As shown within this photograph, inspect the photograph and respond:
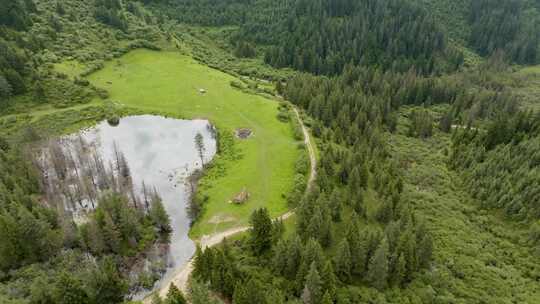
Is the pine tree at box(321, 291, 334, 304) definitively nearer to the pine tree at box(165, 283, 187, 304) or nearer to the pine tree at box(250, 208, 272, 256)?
the pine tree at box(250, 208, 272, 256)

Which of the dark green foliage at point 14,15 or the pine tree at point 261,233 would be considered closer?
the pine tree at point 261,233

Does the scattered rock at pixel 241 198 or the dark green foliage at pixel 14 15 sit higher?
the dark green foliage at pixel 14 15

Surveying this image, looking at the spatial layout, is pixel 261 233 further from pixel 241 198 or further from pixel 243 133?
pixel 243 133

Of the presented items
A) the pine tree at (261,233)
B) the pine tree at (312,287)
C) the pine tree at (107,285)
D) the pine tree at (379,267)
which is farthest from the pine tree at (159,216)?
the pine tree at (379,267)

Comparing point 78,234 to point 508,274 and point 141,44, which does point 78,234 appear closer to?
point 508,274

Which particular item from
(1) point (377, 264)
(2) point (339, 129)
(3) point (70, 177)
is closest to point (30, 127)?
(3) point (70, 177)

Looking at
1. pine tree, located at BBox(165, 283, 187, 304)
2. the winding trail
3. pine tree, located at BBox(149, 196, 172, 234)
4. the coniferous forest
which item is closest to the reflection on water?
pine tree, located at BBox(149, 196, 172, 234)

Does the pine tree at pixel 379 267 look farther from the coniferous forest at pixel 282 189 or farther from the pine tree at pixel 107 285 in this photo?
the pine tree at pixel 107 285
